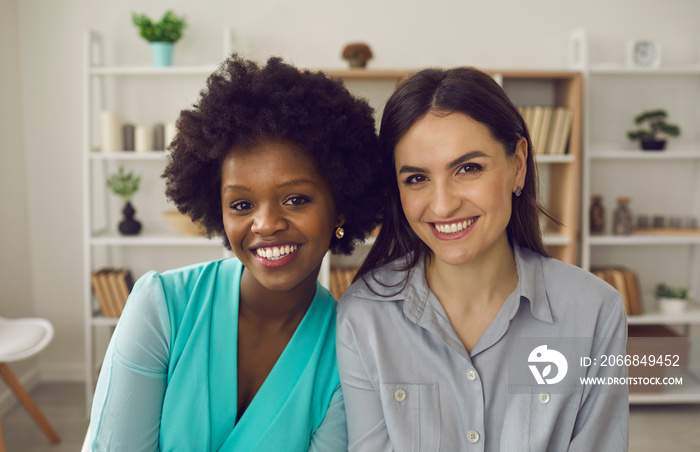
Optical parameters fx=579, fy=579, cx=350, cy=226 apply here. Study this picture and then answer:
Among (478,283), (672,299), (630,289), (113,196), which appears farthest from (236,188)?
(672,299)

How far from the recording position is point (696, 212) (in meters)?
3.59

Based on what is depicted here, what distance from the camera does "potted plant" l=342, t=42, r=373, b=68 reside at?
3184 millimetres

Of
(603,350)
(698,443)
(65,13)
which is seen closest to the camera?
(603,350)

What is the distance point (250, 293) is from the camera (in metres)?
1.43

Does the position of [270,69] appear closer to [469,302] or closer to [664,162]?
[469,302]

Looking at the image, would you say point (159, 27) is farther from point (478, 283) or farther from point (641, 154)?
point (641, 154)

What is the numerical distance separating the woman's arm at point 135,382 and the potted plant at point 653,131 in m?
2.99

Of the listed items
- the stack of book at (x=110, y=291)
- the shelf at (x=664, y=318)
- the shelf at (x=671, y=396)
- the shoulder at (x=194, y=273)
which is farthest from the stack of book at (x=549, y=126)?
the stack of book at (x=110, y=291)

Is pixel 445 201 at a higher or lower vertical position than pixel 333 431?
higher

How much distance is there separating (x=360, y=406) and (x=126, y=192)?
2387mm

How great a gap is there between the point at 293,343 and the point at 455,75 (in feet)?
2.46

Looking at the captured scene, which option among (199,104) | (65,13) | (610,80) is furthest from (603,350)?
(65,13)

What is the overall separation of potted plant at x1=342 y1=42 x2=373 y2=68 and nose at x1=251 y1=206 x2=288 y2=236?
215 cm

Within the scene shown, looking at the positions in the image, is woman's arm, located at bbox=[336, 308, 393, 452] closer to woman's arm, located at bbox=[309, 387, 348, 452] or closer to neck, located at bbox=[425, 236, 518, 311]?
woman's arm, located at bbox=[309, 387, 348, 452]
